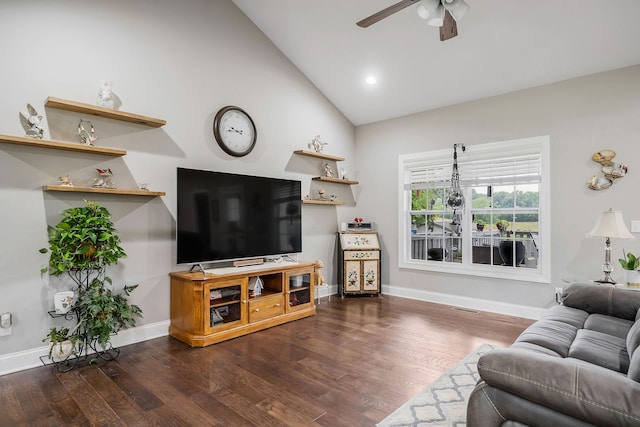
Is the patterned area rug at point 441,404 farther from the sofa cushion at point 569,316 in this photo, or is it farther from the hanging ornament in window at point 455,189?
the hanging ornament in window at point 455,189

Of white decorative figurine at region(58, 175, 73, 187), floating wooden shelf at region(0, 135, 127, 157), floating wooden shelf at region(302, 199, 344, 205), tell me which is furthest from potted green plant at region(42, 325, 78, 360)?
floating wooden shelf at region(302, 199, 344, 205)

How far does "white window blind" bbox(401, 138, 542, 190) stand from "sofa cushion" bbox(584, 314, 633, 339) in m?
2.19

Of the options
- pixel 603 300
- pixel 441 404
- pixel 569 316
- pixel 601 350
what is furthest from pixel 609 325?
pixel 441 404

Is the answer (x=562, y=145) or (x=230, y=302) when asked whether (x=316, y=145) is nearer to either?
(x=230, y=302)

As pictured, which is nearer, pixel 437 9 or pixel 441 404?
pixel 441 404

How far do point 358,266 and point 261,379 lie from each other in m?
2.84

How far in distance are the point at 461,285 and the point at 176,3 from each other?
4.77 m

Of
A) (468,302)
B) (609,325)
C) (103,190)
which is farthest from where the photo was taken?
(468,302)

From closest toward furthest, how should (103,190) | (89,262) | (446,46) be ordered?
1. (89,262)
2. (103,190)
3. (446,46)

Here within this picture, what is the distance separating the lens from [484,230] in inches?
186

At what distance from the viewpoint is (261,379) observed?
263cm

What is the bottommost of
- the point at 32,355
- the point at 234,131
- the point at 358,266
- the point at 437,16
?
the point at 32,355

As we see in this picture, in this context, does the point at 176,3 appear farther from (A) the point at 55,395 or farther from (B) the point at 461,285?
(B) the point at 461,285

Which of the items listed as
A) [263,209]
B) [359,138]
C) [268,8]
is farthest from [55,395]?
[359,138]
